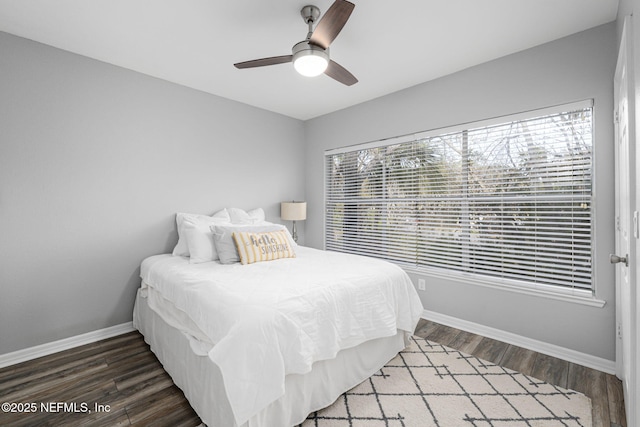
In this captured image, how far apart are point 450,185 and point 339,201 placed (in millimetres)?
1581

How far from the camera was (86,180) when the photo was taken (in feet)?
8.77

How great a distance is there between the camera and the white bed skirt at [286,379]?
60.2 inches

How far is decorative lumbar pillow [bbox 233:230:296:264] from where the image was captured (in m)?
2.57

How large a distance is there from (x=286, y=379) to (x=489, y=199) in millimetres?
2366

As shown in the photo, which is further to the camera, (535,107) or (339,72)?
(535,107)

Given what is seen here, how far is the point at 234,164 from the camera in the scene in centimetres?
374

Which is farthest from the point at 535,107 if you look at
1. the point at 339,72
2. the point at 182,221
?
the point at 182,221

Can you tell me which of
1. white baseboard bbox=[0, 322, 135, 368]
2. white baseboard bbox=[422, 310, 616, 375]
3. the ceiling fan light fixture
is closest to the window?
white baseboard bbox=[422, 310, 616, 375]

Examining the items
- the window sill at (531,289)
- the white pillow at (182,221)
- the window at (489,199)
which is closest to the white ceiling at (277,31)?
the window at (489,199)

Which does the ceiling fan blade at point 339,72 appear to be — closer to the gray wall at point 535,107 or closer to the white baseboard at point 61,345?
the gray wall at point 535,107

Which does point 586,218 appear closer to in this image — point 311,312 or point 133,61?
point 311,312

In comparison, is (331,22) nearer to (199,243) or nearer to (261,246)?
(261,246)

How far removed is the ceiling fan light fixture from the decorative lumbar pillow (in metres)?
1.44

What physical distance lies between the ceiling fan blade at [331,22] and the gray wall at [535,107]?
1.67m
